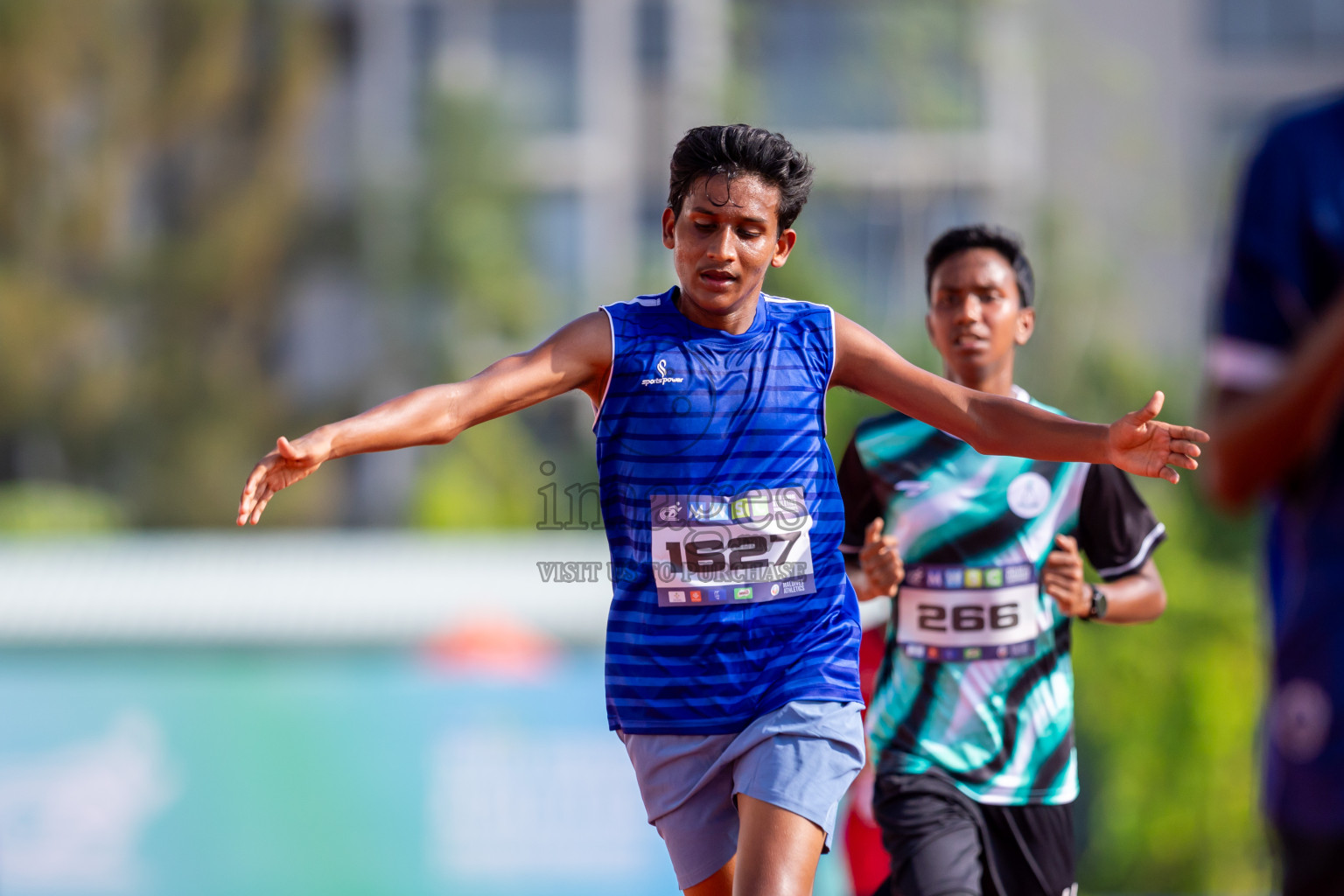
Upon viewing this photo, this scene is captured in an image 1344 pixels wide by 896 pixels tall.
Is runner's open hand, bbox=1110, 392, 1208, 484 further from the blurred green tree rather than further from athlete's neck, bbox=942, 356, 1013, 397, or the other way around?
the blurred green tree

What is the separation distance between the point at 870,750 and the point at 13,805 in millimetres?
9181

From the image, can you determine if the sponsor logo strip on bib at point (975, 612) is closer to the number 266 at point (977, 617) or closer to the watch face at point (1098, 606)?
the number 266 at point (977, 617)

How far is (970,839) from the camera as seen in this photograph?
405cm

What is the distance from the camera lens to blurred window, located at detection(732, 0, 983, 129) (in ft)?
87.6

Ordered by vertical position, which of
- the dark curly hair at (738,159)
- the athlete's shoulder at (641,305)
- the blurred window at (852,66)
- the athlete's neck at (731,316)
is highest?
the blurred window at (852,66)

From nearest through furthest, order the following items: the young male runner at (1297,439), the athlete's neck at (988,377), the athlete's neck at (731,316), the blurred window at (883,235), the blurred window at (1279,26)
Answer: the young male runner at (1297,439) → the athlete's neck at (731,316) → the athlete's neck at (988,377) → the blurred window at (883,235) → the blurred window at (1279,26)

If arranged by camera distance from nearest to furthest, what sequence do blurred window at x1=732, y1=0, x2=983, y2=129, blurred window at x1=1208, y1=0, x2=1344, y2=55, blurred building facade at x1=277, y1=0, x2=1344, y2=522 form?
blurred window at x1=732, y1=0, x2=983, y2=129 → blurred building facade at x1=277, y1=0, x2=1344, y2=522 → blurred window at x1=1208, y1=0, x2=1344, y2=55

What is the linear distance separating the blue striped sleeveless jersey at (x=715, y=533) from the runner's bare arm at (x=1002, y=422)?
0.15 metres

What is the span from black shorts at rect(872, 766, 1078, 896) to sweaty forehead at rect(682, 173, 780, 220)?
1.56 metres

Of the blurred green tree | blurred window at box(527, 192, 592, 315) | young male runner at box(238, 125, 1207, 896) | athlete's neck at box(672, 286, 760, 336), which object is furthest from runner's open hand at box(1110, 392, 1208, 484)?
blurred window at box(527, 192, 592, 315)

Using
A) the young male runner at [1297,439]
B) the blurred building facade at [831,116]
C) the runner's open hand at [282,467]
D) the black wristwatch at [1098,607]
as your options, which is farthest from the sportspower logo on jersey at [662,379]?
the blurred building facade at [831,116]

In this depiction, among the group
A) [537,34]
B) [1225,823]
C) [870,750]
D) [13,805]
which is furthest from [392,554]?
[537,34]

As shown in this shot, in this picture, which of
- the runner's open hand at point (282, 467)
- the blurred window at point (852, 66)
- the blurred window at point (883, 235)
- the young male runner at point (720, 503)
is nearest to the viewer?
the runner's open hand at point (282, 467)

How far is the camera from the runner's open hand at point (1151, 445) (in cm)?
317
